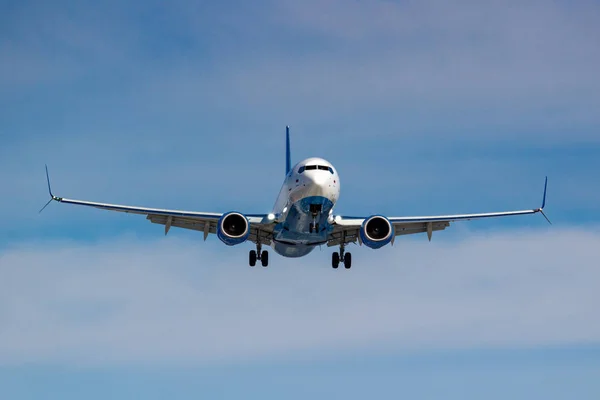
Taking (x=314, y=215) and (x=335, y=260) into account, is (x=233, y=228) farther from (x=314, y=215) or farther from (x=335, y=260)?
(x=335, y=260)

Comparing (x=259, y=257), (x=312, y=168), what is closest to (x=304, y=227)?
(x=312, y=168)

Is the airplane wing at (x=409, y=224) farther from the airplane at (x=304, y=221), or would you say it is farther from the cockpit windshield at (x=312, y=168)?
the cockpit windshield at (x=312, y=168)

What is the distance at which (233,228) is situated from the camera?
52.4 metres

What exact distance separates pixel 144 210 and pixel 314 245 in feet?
31.4

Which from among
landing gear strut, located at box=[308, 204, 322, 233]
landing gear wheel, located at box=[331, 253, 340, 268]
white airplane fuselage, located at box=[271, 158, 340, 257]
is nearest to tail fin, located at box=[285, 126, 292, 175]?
landing gear wheel, located at box=[331, 253, 340, 268]

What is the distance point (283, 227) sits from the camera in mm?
53438

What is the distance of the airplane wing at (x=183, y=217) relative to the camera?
53406 mm

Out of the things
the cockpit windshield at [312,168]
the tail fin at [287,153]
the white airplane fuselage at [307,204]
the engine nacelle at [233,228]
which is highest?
the tail fin at [287,153]

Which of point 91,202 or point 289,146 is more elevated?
point 289,146

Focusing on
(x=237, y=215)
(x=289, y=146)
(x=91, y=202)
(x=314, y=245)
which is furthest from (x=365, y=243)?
(x=289, y=146)

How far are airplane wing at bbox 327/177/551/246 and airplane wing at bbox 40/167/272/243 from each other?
4.14 metres

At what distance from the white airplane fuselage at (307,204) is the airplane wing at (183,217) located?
1391mm

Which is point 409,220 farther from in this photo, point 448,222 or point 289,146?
point 289,146

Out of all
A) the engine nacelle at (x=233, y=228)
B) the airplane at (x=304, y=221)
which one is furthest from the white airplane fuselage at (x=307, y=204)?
the engine nacelle at (x=233, y=228)
